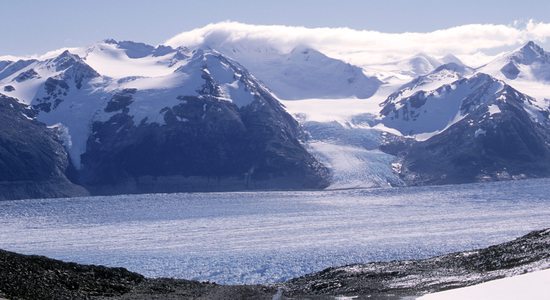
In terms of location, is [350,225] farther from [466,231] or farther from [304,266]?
[304,266]

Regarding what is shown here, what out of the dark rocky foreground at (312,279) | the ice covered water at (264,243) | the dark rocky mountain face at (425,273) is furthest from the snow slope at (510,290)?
the ice covered water at (264,243)

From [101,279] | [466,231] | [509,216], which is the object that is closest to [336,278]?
[101,279]

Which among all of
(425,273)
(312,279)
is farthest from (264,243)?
(425,273)

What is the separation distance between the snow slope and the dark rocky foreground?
825cm

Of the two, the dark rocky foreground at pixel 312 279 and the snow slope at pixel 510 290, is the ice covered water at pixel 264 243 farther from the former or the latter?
the snow slope at pixel 510 290

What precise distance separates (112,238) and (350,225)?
139ft

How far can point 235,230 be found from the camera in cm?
18288

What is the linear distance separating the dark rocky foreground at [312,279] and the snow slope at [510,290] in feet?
27.1

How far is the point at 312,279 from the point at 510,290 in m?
33.4

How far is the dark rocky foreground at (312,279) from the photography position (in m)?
63.8

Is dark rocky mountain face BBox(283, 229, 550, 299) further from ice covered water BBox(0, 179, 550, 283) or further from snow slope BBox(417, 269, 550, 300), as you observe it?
ice covered water BBox(0, 179, 550, 283)

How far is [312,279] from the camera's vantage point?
8369cm

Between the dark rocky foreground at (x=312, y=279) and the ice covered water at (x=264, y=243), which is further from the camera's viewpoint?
the ice covered water at (x=264, y=243)

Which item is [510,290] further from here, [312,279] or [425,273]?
[312,279]
